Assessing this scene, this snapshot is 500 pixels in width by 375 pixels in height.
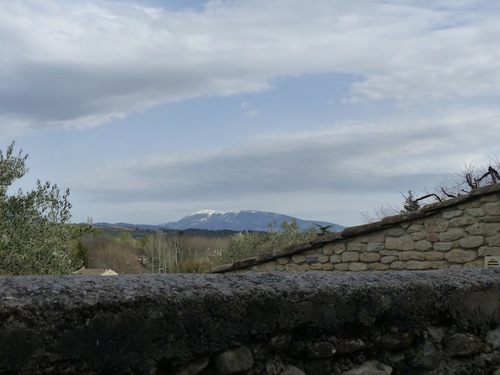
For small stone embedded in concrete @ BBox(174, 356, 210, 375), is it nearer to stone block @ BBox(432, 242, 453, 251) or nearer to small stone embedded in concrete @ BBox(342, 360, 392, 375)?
small stone embedded in concrete @ BBox(342, 360, 392, 375)

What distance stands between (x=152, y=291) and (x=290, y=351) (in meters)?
0.67

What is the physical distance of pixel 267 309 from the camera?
2.17 m

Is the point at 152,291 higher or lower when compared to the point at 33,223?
lower

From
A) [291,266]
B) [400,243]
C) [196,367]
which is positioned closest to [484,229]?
[400,243]

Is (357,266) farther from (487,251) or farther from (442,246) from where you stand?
(487,251)

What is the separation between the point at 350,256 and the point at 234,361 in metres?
6.43

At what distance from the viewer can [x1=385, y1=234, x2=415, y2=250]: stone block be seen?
26.6 feet

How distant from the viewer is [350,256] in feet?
27.3

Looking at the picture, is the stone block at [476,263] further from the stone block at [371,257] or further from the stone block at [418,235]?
the stone block at [371,257]

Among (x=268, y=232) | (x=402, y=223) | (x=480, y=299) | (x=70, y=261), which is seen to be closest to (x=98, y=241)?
(x=268, y=232)

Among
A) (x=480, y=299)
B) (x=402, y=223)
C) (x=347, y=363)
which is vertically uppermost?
(x=402, y=223)

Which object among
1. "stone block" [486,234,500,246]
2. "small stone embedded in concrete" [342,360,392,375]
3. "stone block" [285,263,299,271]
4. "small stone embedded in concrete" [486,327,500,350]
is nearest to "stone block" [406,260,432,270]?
"stone block" [486,234,500,246]

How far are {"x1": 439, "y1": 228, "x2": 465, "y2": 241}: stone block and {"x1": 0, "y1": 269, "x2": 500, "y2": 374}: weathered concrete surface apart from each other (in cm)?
532

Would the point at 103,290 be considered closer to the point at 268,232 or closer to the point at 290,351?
the point at 290,351
